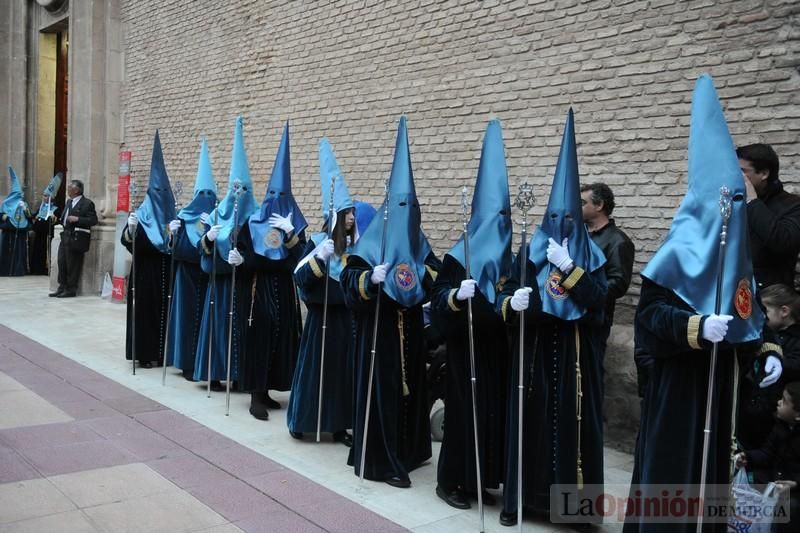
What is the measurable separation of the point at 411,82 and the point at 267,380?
13.1 ft

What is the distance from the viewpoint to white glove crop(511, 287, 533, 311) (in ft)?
14.3

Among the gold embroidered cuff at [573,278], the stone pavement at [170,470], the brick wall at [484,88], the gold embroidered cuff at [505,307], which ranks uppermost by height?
the brick wall at [484,88]

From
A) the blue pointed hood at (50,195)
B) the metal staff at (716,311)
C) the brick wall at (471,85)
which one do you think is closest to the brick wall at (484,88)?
the brick wall at (471,85)

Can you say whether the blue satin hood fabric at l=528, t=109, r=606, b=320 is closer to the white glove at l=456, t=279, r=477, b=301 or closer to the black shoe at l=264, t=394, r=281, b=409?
the white glove at l=456, t=279, r=477, b=301

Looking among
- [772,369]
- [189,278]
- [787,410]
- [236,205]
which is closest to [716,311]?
[772,369]

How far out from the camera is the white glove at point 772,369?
364cm

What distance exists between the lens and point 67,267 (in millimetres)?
14766

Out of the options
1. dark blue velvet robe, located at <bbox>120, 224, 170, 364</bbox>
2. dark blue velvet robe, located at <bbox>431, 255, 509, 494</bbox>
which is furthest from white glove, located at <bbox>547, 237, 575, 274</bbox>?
dark blue velvet robe, located at <bbox>120, 224, 170, 364</bbox>

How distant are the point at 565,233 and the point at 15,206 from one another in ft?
53.6

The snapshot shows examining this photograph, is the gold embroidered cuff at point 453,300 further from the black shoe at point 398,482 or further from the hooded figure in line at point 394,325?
the black shoe at point 398,482

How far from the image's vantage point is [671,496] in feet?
12.1

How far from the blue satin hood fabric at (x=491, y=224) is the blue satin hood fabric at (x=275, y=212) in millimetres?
2543

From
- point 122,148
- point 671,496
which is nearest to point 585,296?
point 671,496

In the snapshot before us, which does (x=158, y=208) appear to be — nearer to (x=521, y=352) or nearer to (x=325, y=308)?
(x=325, y=308)
